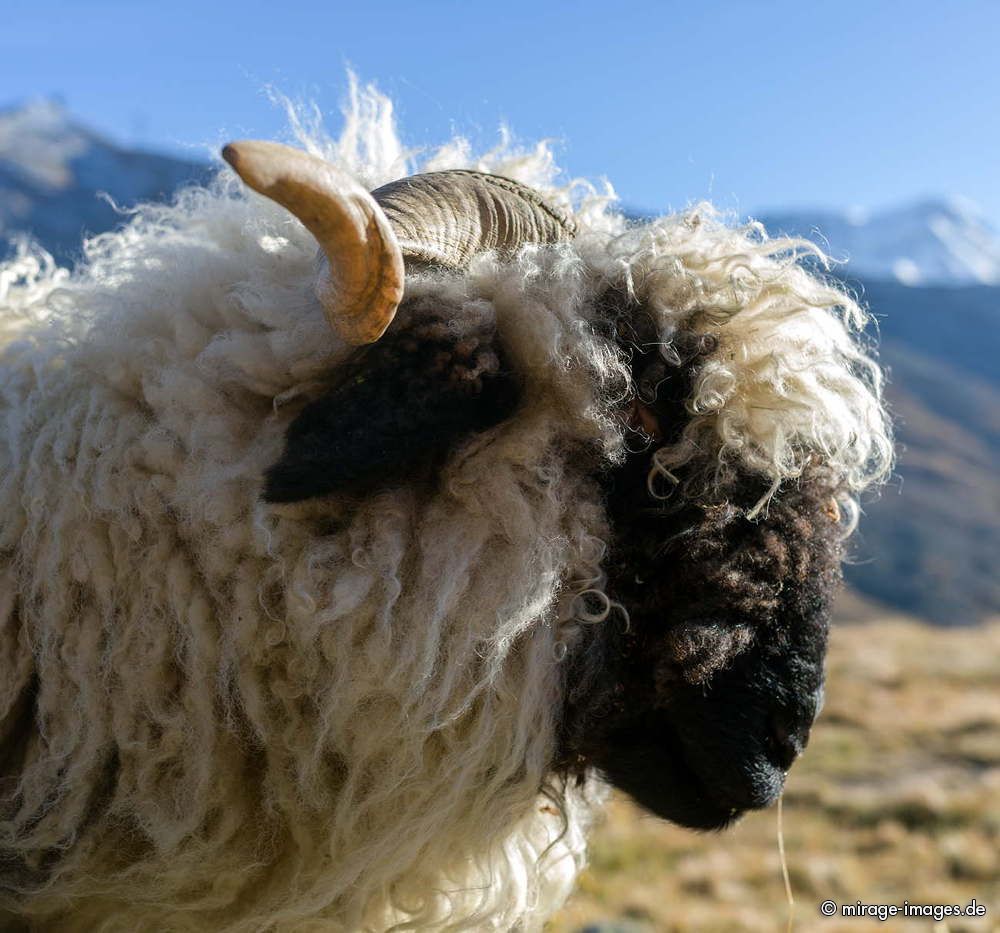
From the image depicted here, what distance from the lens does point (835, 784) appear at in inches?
338

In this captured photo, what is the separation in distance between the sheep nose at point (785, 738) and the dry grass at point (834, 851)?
1.65 feet

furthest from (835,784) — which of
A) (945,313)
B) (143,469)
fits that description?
(945,313)

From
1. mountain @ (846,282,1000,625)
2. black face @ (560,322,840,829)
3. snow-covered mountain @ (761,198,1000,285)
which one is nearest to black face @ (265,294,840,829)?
black face @ (560,322,840,829)

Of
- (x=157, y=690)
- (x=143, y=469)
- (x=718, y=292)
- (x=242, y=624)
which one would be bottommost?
(x=157, y=690)

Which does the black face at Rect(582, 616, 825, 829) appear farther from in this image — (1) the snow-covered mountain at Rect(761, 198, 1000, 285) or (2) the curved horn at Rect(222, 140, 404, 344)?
(1) the snow-covered mountain at Rect(761, 198, 1000, 285)

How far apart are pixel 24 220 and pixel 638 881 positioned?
7861 centimetres

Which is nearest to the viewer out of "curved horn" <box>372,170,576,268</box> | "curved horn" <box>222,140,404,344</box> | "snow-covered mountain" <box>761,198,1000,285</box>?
"curved horn" <box>222,140,404,344</box>

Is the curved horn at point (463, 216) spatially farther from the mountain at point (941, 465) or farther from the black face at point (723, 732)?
the mountain at point (941, 465)

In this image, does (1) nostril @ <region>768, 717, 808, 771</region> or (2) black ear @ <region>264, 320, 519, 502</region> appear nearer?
(2) black ear @ <region>264, 320, 519, 502</region>

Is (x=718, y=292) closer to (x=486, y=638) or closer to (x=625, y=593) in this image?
(x=625, y=593)

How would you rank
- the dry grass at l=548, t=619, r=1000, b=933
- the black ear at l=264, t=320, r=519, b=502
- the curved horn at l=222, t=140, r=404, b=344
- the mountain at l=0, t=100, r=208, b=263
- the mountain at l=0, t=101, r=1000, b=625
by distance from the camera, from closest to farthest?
the curved horn at l=222, t=140, r=404, b=344
the black ear at l=264, t=320, r=519, b=502
the dry grass at l=548, t=619, r=1000, b=933
the mountain at l=0, t=101, r=1000, b=625
the mountain at l=0, t=100, r=208, b=263

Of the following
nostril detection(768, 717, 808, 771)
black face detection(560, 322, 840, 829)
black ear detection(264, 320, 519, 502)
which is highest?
black ear detection(264, 320, 519, 502)

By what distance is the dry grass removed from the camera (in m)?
5.05

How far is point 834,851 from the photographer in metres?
6.45
